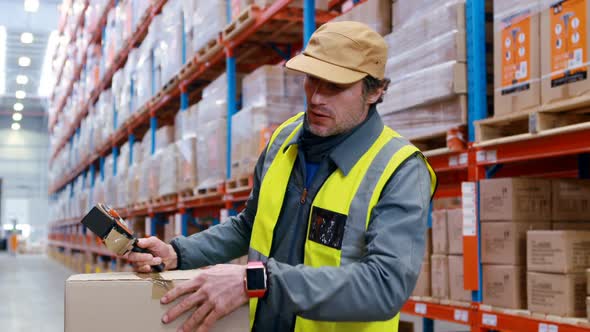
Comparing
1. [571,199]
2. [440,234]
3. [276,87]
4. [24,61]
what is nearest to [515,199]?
[571,199]

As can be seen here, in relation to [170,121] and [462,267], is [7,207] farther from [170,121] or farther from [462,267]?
[462,267]

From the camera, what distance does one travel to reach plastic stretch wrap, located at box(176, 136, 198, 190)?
6922mm

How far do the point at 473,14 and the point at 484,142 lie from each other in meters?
0.64

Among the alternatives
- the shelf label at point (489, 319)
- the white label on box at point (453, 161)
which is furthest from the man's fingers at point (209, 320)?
the white label on box at point (453, 161)

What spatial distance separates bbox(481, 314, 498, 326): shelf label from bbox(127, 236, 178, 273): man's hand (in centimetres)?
167

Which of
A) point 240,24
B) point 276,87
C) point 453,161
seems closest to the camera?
point 453,161

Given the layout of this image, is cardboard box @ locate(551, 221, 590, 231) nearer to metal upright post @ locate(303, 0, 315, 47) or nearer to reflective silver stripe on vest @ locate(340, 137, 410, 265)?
reflective silver stripe on vest @ locate(340, 137, 410, 265)

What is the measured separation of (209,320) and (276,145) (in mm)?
740

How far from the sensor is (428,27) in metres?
3.47

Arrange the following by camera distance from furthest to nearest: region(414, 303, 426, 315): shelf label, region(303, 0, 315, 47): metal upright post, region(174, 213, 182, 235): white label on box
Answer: region(174, 213, 182, 235): white label on box, region(303, 0, 315, 47): metal upright post, region(414, 303, 426, 315): shelf label

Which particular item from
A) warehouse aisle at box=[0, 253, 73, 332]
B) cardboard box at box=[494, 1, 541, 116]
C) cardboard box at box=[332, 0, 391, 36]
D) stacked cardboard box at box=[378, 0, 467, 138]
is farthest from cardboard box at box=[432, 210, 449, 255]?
warehouse aisle at box=[0, 253, 73, 332]

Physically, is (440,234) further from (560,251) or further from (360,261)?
(360,261)

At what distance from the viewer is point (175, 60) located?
25.6 feet

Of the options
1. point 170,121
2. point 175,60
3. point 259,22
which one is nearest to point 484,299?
point 259,22
